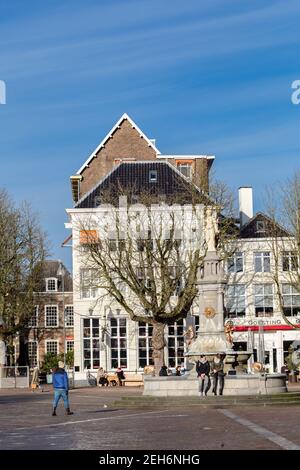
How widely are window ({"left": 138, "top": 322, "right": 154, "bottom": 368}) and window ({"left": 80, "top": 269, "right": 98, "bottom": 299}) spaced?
4.28 metres

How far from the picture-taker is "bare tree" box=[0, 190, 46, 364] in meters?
66.8

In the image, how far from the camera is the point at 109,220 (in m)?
67.8

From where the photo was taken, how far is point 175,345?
228 feet

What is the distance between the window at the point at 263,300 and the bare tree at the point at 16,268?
52.3ft

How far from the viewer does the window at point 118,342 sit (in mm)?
69125

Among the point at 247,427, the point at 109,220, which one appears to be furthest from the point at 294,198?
the point at 247,427

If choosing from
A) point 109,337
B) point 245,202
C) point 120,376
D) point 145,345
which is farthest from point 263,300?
point 120,376

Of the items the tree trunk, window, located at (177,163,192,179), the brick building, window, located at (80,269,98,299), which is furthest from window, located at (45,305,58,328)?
the tree trunk

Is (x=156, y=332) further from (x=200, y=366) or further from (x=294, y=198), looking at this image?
(x=200, y=366)

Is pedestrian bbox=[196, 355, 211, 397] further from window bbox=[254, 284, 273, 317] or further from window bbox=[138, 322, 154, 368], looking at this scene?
window bbox=[254, 284, 273, 317]

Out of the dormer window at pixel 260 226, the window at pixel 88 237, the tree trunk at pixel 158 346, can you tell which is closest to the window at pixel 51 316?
the window at pixel 88 237

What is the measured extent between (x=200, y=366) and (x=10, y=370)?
31.6 m

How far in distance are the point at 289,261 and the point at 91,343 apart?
15789 millimetres

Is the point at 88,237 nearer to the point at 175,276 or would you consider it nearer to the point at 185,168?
the point at 175,276
